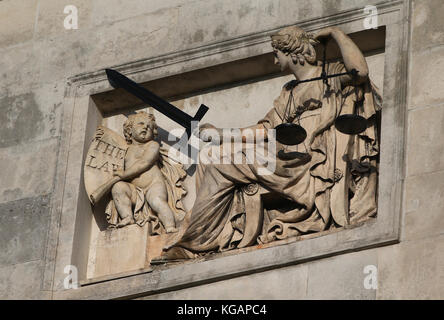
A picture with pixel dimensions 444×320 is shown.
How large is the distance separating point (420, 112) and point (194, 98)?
2.15m

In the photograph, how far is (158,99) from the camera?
13.4 meters

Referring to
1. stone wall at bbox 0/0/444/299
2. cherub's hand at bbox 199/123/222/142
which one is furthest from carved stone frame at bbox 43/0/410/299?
cherub's hand at bbox 199/123/222/142

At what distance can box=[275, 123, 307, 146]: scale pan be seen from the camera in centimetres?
1201

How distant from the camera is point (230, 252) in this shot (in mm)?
12414

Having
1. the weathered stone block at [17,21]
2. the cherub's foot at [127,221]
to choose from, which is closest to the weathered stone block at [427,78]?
the cherub's foot at [127,221]

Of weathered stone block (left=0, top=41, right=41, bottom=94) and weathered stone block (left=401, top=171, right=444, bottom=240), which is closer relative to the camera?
weathered stone block (left=401, top=171, right=444, bottom=240)

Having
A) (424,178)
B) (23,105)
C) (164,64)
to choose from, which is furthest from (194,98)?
(424,178)

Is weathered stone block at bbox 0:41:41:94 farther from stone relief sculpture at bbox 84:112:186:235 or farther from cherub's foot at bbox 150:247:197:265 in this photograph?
cherub's foot at bbox 150:247:197:265

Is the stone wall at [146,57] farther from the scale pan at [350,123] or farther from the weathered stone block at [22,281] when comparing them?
the scale pan at [350,123]

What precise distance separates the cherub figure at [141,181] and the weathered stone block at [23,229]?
0.52 m

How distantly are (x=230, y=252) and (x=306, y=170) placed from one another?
790 mm

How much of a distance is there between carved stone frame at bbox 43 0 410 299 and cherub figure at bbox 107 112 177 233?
0.33m

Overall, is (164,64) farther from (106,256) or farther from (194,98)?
(106,256)
